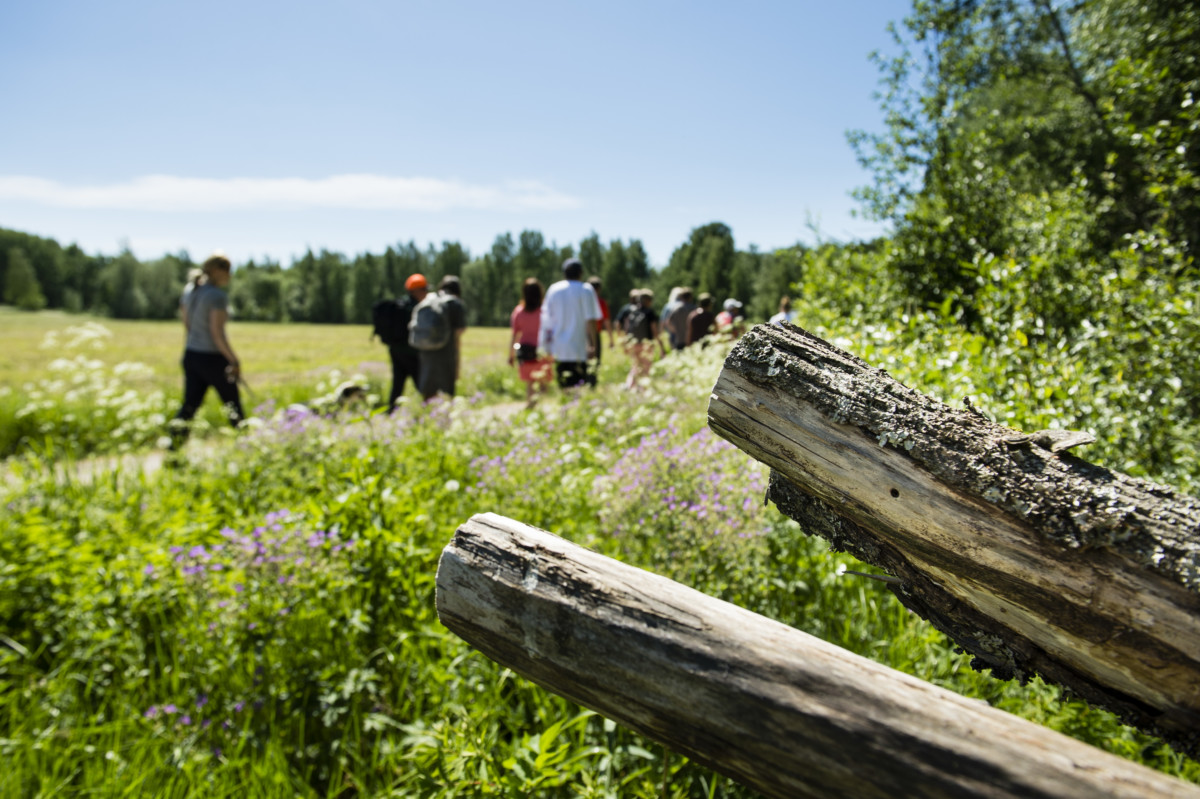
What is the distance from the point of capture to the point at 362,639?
3.01m

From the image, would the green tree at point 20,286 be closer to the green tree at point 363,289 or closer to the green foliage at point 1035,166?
the green tree at point 363,289

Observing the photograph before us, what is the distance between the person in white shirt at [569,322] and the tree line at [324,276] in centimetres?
3909

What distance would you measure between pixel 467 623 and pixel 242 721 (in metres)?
2.28

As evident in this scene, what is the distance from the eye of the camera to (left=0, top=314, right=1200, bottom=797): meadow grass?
7.72 ft

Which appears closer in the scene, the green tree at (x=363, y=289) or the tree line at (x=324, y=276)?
the tree line at (x=324, y=276)

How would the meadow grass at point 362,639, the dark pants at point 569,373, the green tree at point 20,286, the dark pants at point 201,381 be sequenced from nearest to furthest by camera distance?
the meadow grass at point 362,639
the dark pants at point 201,381
the dark pants at point 569,373
the green tree at point 20,286

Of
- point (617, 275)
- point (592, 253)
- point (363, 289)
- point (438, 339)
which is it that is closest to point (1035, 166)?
point (438, 339)

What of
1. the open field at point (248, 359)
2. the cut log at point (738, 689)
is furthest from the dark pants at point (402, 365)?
the cut log at point (738, 689)

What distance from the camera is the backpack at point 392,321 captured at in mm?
7855

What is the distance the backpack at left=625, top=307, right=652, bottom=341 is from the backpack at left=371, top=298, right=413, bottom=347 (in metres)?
4.01

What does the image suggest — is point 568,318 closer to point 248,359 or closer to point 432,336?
point 432,336

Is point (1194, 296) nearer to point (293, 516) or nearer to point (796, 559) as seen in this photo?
point (796, 559)

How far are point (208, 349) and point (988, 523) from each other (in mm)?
7476

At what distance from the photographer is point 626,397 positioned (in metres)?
6.86
